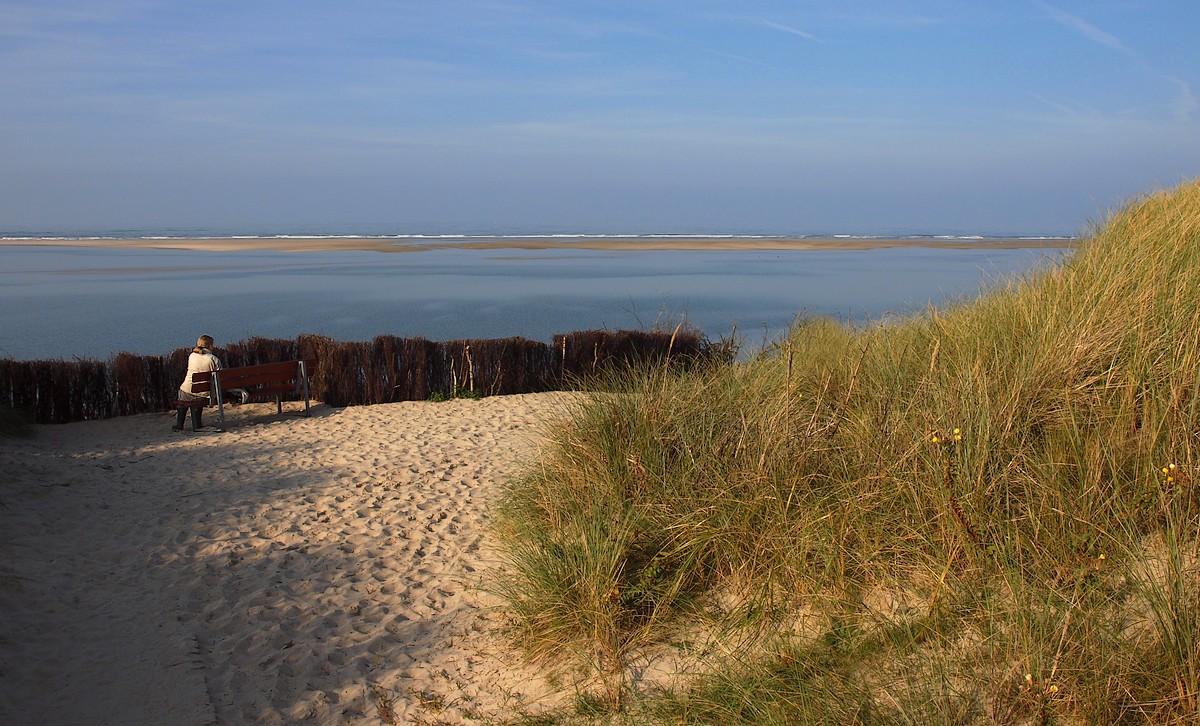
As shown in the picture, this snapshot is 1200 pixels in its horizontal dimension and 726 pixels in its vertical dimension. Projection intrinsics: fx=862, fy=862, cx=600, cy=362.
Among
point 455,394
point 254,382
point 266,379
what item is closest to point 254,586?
point 254,382

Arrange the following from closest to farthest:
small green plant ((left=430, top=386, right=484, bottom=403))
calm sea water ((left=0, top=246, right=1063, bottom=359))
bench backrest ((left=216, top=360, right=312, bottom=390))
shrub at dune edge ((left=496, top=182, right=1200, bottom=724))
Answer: shrub at dune edge ((left=496, top=182, right=1200, bottom=724)), bench backrest ((left=216, top=360, right=312, bottom=390)), small green plant ((left=430, top=386, right=484, bottom=403)), calm sea water ((left=0, top=246, right=1063, bottom=359))

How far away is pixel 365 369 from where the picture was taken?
38.0 ft

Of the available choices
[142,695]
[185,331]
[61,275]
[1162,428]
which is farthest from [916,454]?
[61,275]

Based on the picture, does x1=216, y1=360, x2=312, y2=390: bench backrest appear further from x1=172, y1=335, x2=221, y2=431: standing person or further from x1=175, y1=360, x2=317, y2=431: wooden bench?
x1=172, y1=335, x2=221, y2=431: standing person

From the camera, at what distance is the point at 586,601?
4473 millimetres

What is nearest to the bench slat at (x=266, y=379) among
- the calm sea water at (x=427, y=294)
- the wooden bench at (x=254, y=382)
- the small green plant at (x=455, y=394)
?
the wooden bench at (x=254, y=382)

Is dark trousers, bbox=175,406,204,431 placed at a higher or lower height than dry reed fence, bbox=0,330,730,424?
lower

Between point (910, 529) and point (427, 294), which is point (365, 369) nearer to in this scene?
point (910, 529)

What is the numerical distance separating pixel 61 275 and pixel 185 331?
15836 millimetres

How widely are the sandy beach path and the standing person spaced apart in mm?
1016

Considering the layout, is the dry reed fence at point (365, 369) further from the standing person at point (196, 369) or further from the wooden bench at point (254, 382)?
the standing person at point (196, 369)

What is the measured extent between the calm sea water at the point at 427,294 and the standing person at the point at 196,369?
218 centimetres

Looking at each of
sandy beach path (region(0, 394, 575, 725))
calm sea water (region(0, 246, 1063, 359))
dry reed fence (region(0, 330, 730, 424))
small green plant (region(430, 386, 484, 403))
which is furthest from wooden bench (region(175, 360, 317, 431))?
calm sea water (region(0, 246, 1063, 359))

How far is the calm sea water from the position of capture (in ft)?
57.3
